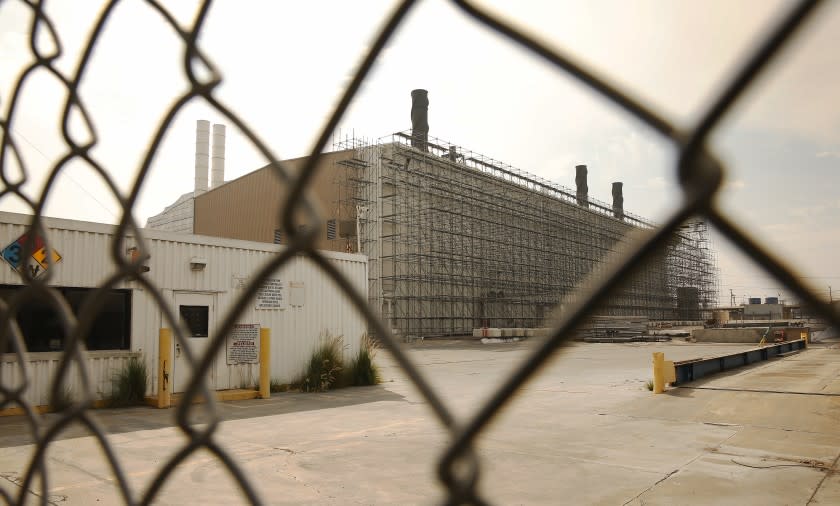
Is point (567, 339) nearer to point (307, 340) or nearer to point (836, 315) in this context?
point (836, 315)

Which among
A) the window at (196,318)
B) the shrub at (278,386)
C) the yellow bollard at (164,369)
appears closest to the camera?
the yellow bollard at (164,369)

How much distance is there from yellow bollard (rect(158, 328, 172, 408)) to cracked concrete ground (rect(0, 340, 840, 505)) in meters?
0.39

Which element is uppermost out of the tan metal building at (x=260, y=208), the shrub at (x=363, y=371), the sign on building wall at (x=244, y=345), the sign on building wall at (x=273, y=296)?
the tan metal building at (x=260, y=208)

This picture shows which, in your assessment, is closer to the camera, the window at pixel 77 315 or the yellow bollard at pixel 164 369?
the window at pixel 77 315

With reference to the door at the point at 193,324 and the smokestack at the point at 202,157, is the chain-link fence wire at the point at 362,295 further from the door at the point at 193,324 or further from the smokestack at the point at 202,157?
the smokestack at the point at 202,157

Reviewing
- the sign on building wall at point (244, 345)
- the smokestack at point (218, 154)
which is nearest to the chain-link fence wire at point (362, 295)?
the sign on building wall at point (244, 345)

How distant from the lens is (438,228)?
111 feet

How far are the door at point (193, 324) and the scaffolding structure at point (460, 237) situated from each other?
18.2 m

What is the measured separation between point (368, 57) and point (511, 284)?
38168mm

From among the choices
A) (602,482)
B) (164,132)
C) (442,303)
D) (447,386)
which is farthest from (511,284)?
(164,132)

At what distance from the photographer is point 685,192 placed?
1.47 ft

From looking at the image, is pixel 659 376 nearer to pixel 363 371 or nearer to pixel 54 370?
pixel 363 371

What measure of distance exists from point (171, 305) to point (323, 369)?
299cm

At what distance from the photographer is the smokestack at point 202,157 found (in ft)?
128
